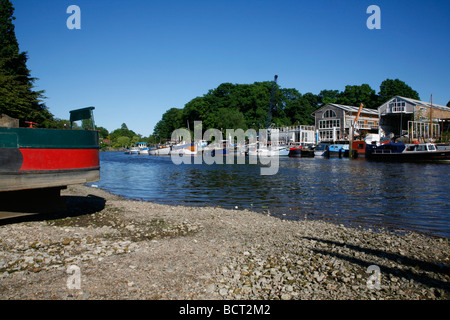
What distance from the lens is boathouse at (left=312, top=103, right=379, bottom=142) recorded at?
76938mm

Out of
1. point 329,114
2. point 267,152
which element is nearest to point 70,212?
point 267,152

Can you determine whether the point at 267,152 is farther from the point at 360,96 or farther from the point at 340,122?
the point at 360,96

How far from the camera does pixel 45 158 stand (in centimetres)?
789

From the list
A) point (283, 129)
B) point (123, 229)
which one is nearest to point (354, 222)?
point (123, 229)

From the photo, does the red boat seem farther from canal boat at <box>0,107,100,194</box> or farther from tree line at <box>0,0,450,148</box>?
tree line at <box>0,0,450,148</box>

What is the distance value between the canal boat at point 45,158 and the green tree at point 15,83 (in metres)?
18.8

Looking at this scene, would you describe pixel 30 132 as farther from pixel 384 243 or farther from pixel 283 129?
pixel 283 129

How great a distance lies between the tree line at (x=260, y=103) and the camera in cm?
9519

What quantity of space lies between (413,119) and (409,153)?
24367 mm

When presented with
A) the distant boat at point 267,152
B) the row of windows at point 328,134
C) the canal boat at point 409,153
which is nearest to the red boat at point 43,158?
the canal boat at point 409,153

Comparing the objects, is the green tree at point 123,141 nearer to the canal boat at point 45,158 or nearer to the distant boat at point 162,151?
the distant boat at point 162,151

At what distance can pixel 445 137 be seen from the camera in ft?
205

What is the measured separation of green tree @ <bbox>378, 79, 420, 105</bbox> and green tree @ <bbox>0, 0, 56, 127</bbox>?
95.1 meters

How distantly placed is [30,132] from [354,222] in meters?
10.9
